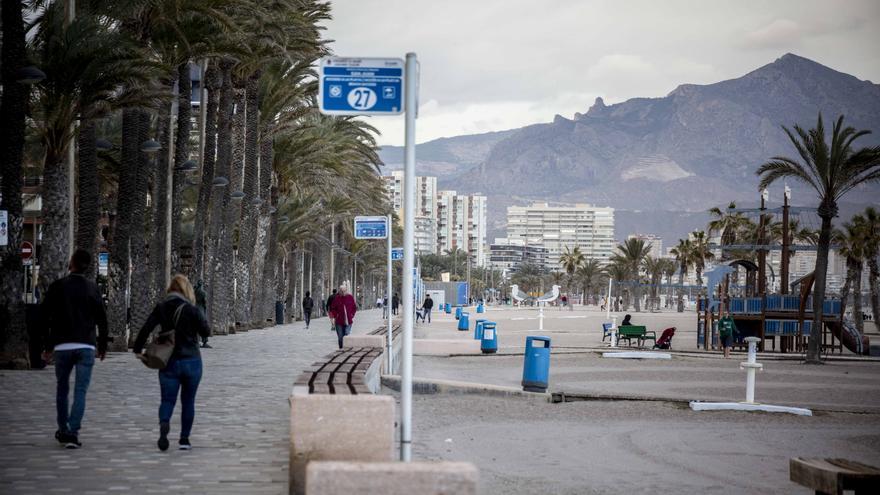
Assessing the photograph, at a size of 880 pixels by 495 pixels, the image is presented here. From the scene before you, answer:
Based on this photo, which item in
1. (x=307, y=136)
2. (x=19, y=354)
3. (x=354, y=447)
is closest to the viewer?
(x=354, y=447)

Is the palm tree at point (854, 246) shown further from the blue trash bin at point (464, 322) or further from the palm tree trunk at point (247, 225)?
the palm tree trunk at point (247, 225)

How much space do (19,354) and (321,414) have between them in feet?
44.7

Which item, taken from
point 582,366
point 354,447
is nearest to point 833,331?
point 582,366

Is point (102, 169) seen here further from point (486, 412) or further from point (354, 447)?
point (354, 447)

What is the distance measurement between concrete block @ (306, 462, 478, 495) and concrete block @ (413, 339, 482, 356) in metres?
26.1

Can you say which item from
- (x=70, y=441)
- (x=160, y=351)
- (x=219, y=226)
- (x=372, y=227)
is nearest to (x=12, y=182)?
(x=372, y=227)

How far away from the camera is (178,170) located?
32969 millimetres

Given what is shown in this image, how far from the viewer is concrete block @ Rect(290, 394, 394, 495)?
7.27 meters

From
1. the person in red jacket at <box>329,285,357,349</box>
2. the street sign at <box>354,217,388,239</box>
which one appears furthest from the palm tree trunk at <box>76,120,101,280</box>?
the street sign at <box>354,217,388,239</box>

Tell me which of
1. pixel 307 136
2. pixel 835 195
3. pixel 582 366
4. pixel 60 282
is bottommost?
pixel 582 366

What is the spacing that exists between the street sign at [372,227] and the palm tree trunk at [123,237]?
10.2 metres

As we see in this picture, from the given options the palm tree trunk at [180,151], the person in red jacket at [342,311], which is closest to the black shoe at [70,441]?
the person in red jacket at [342,311]

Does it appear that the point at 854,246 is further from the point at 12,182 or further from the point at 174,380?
the point at 174,380

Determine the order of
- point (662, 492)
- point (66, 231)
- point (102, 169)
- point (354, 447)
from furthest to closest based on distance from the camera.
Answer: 1. point (102, 169)
2. point (66, 231)
3. point (662, 492)
4. point (354, 447)
